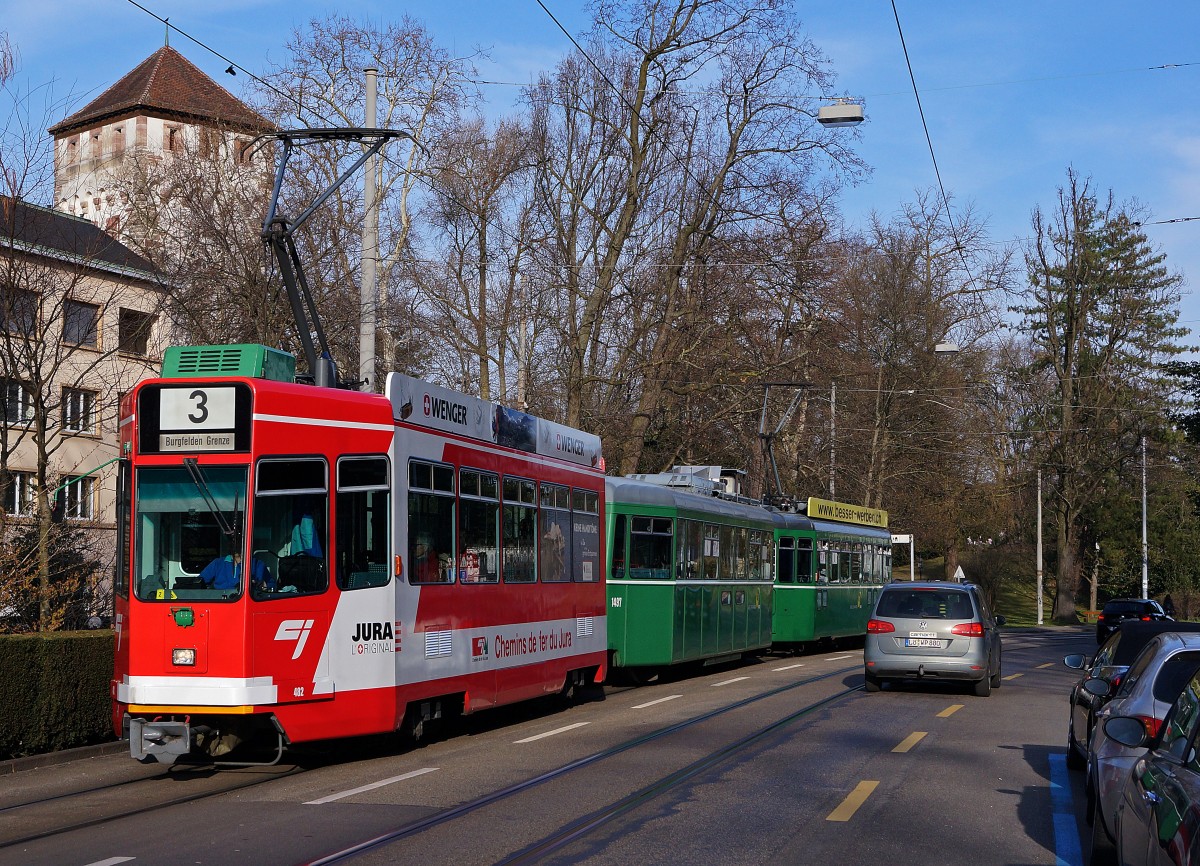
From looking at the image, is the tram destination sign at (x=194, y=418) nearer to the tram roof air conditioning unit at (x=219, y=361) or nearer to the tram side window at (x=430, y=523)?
the tram roof air conditioning unit at (x=219, y=361)

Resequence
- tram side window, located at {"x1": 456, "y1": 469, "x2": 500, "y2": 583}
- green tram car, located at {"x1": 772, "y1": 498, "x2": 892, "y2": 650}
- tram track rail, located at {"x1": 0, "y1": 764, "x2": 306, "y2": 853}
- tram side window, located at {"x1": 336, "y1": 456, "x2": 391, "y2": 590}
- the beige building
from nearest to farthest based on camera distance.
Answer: tram track rail, located at {"x1": 0, "y1": 764, "x2": 306, "y2": 853}, tram side window, located at {"x1": 336, "y1": 456, "x2": 391, "y2": 590}, tram side window, located at {"x1": 456, "y1": 469, "x2": 500, "y2": 583}, the beige building, green tram car, located at {"x1": 772, "y1": 498, "x2": 892, "y2": 650}

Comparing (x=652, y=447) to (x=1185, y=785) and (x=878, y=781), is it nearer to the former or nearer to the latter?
(x=878, y=781)

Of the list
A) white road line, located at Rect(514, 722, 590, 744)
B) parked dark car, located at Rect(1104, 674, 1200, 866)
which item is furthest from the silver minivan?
parked dark car, located at Rect(1104, 674, 1200, 866)

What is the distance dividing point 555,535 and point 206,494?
19.9 feet

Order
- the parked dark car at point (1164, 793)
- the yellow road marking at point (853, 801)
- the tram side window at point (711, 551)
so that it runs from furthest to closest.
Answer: the tram side window at point (711, 551) < the yellow road marking at point (853, 801) < the parked dark car at point (1164, 793)

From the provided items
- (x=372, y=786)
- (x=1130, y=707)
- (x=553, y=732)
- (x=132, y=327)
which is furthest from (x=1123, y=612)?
(x=372, y=786)

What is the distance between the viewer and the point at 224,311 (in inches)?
801

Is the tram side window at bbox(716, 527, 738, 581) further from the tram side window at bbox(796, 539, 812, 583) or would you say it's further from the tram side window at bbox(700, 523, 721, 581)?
the tram side window at bbox(796, 539, 812, 583)

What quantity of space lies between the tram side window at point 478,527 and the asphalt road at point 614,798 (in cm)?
170

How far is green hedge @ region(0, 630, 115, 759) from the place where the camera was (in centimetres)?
1209

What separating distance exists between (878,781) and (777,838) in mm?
2756

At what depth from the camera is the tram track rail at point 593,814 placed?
26.3ft

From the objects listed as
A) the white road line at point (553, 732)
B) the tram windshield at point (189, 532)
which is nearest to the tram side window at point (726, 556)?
the white road line at point (553, 732)

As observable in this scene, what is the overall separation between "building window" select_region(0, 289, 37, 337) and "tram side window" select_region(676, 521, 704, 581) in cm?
988
